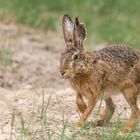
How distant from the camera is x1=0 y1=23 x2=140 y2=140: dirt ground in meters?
7.53

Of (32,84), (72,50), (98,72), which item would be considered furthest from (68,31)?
(32,84)

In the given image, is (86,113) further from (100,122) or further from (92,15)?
(92,15)

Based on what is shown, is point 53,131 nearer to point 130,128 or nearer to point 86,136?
point 86,136

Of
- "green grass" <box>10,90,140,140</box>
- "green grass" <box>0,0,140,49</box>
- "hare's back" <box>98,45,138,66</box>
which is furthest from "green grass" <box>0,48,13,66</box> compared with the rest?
"green grass" <box>10,90,140,140</box>

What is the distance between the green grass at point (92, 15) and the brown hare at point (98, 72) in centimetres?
417

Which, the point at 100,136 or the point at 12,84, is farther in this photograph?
the point at 12,84

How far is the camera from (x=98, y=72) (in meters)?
7.31

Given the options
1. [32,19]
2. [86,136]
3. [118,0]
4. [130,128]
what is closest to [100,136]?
[86,136]

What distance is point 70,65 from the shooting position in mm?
7023

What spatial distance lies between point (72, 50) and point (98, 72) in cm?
36

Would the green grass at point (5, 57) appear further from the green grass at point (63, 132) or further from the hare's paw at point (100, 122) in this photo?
the green grass at point (63, 132)

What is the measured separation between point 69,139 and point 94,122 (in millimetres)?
1081

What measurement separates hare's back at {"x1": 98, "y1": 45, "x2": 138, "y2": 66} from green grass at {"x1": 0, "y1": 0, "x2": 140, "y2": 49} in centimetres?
399

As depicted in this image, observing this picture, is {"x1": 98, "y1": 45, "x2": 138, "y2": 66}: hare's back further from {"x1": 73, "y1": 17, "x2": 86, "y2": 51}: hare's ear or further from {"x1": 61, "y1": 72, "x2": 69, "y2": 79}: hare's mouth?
{"x1": 61, "y1": 72, "x2": 69, "y2": 79}: hare's mouth
